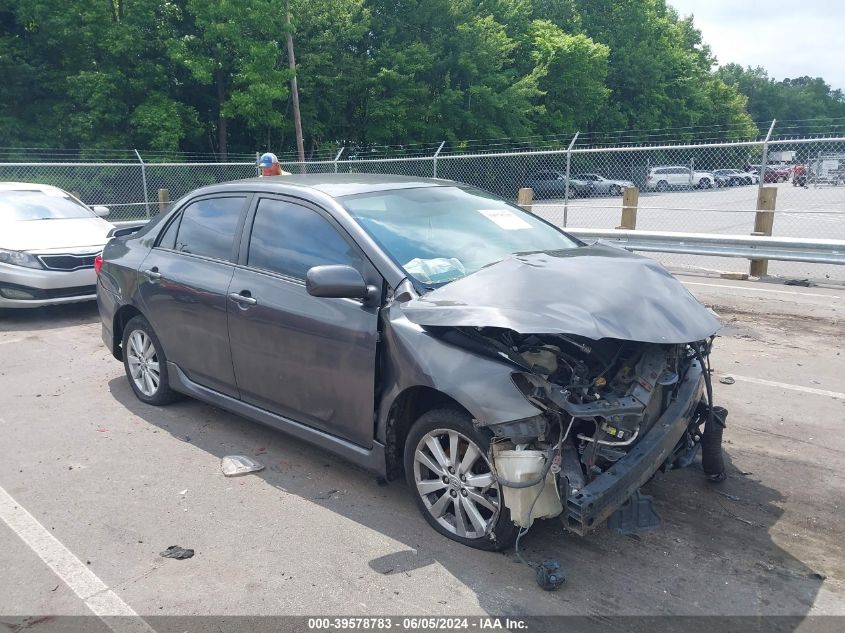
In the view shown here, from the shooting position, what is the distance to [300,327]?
3.96 metres

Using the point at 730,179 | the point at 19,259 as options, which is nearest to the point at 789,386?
the point at 19,259

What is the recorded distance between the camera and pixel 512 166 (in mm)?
20484

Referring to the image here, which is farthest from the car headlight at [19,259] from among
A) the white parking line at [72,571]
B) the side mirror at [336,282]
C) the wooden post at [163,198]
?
the wooden post at [163,198]

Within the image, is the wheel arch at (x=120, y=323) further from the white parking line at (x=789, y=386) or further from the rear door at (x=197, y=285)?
the white parking line at (x=789, y=386)

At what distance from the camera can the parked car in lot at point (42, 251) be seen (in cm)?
823

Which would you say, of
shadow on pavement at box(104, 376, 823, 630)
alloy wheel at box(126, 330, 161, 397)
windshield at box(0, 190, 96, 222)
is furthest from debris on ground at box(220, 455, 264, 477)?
windshield at box(0, 190, 96, 222)

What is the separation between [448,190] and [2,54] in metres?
28.4

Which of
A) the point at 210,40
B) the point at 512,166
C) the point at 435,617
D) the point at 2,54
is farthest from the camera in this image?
the point at 210,40

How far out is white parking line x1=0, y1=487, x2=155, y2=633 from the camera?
2930mm

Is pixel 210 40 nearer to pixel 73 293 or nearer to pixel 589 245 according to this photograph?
pixel 73 293

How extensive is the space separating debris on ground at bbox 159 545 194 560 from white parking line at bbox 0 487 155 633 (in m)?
0.31

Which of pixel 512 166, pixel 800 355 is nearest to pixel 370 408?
pixel 800 355

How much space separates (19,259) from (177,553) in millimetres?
6307

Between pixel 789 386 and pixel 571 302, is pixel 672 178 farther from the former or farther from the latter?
pixel 571 302
